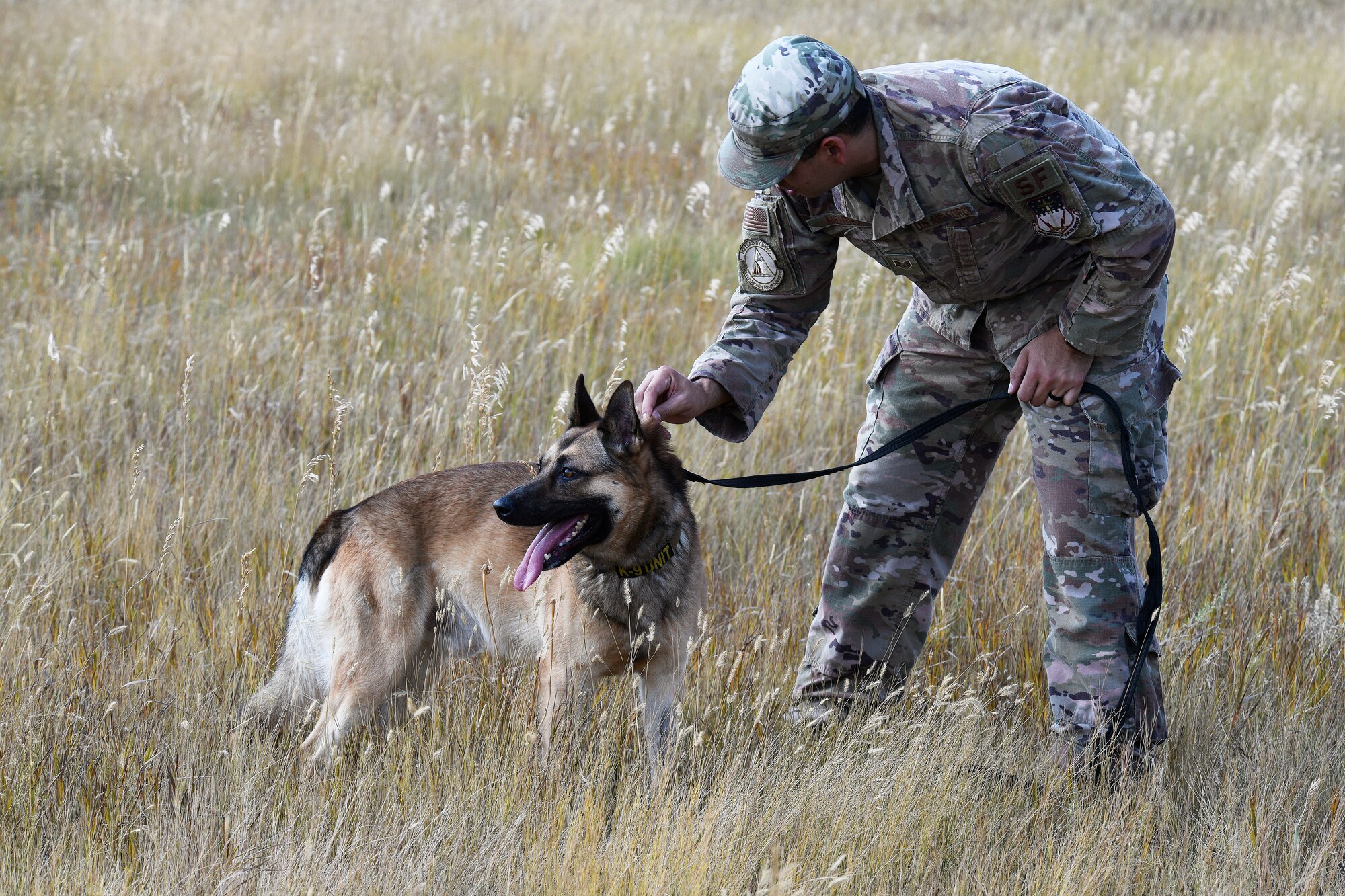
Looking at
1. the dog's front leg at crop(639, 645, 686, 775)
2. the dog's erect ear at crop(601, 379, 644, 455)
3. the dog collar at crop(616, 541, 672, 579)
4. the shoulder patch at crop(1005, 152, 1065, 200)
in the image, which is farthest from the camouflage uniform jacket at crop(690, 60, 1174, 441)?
the dog's front leg at crop(639, 645, 686, 775)

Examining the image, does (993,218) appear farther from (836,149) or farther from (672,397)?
(672,397)

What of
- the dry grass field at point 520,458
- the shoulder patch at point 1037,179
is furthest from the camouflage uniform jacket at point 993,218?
the dry grass field at point 520,458

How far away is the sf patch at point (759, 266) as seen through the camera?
3.13 meters

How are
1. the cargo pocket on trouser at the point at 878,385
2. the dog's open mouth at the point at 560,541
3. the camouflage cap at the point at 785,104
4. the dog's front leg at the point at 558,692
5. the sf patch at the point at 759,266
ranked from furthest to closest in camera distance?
the cargo pocket on trouser at the point at 878,385, the sf patch at the point at 759,266, the dog's front leg at the point at 558,692, the dog's open mouth at the point at 560,541, the camouflage cap at the point at 785,104

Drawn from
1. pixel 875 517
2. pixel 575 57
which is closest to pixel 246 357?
pixel 875 517

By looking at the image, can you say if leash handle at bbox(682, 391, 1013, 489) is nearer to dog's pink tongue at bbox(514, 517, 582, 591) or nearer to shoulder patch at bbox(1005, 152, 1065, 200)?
dog's pink tongue at bbox(514, 517, 582, 591)

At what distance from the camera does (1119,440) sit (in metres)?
2.80

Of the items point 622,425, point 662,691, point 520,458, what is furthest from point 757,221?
point 520,458

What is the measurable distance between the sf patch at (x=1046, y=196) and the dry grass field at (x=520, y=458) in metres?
1.36

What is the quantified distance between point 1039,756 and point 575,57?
8840 millimetres

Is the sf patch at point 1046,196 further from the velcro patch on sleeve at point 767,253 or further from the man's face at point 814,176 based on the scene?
the velcro patch on sleeve at point 767,253

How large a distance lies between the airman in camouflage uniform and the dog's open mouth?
19.4 inches

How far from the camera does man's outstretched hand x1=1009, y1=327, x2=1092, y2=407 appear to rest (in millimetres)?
2777

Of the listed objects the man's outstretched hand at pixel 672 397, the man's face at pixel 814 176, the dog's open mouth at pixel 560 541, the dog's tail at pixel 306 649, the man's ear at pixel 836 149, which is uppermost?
the man's ear at pixel 836 149
